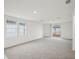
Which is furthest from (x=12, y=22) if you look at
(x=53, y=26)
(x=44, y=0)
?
(x=53, y=26)

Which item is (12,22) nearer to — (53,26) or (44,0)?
(44,0)

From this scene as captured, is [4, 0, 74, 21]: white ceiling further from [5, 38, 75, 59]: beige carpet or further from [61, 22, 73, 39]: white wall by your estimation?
[61, 22, 73, 39]: white wall

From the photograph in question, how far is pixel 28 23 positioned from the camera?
24.6 ft

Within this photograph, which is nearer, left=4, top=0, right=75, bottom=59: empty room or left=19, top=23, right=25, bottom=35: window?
left=4, top=0, right=75, bottom=59: empty room

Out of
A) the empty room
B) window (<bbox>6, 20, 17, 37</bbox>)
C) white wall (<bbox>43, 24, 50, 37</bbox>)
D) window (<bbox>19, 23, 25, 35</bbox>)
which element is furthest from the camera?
white wall (<bbox>43, 24, 50, 37</bbox>)

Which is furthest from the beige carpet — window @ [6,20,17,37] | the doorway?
the doorway

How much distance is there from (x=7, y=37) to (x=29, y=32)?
291 cm

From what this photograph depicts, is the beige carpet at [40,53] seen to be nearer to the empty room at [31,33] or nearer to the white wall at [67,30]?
the empty room at [31,33]

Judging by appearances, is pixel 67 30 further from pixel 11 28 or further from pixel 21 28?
pixel 11 28

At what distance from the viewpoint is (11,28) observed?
5465mm

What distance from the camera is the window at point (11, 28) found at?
5145 millimetres

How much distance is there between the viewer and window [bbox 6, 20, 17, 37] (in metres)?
5.14
